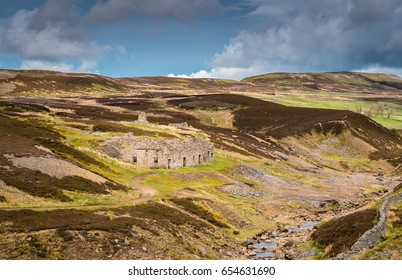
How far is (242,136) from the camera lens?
142m

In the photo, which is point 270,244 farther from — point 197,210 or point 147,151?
point 147,151

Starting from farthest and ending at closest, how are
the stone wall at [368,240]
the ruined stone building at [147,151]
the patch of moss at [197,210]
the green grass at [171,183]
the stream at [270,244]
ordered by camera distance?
the ruined stone building at [147,151] < the green grass at [171,183] < the patch of moss at [197,210] < the stream at [270,244] < the stone wall at [368,240]

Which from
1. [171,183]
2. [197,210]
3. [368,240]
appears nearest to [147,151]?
[171,183]

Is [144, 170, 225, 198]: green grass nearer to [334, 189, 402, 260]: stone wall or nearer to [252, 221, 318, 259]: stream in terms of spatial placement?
[252, 221, 318, 259]: stream

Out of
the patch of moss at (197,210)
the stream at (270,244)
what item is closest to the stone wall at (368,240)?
the stream at (270,244)

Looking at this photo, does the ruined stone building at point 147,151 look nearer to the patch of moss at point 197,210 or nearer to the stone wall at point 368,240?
the patch of moss at point 197,210

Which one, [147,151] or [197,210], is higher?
[147,151]

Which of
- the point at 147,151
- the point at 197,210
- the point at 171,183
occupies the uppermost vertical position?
the point at 147,151

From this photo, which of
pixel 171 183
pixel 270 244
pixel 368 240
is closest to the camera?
pixel 368 240

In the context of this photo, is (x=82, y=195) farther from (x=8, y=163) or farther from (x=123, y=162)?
(x=123, y=162)

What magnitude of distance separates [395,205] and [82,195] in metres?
33.2

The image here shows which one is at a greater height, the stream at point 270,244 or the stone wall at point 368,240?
the stone wall at point 368,240

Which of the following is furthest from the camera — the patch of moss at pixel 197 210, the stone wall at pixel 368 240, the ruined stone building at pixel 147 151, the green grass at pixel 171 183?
the ruined stone building at pixel 147 151

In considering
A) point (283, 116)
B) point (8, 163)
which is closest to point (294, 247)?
point (8, 163)
